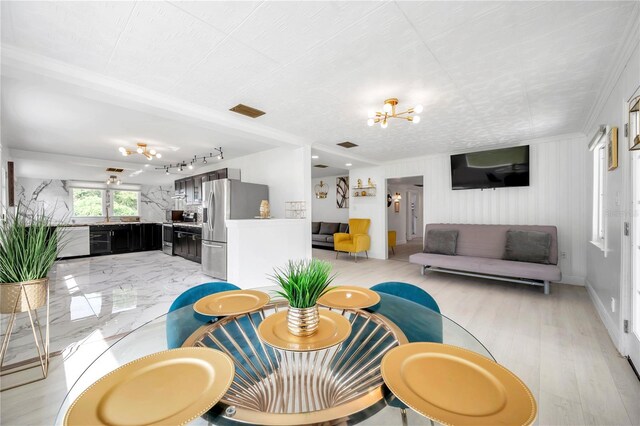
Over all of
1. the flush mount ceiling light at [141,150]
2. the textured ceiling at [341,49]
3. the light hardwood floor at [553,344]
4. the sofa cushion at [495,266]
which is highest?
the textured ceiling at [341,49]

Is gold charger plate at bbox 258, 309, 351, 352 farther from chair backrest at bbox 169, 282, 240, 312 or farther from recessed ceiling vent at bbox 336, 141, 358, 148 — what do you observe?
recessed ceiling vent at bbox 336, 141, 358, 148

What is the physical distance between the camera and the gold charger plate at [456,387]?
60 cm

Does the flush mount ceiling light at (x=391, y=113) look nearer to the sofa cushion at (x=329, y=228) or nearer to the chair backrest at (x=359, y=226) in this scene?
the chair backrest at (x=359, y=226)

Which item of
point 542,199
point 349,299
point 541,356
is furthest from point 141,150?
point 542,199

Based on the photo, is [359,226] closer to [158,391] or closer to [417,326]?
[417,326]

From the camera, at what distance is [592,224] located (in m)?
3.80

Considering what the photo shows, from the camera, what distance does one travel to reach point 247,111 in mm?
3268

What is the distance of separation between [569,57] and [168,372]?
3.40 meters

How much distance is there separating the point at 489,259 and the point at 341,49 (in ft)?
13.7

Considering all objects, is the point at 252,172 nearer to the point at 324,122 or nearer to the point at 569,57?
the point at 324,122

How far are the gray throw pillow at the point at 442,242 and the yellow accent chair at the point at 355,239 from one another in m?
1.67

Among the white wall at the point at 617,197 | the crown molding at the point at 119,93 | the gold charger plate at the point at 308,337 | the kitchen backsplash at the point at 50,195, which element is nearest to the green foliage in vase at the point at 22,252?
the crown molding at the point at 119,93

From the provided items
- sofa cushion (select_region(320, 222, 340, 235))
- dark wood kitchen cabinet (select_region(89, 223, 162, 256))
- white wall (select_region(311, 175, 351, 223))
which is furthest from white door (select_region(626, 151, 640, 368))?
dark wood kitchen cabinet (select_region(89, 223, 162, 256))

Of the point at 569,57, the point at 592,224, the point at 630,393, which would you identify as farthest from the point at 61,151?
the point at 592,224
